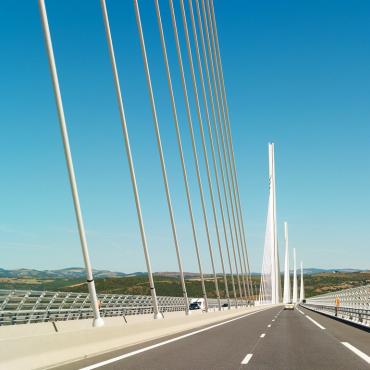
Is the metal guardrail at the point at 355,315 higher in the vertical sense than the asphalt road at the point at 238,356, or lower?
higher

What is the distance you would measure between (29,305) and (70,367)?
1574cm

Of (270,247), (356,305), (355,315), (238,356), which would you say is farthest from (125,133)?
(270,247)

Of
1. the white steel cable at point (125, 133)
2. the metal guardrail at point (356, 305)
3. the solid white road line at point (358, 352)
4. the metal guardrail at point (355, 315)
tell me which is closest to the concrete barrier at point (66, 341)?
the white steel cable at point (125, 133)

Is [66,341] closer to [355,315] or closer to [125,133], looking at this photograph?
[125,133]

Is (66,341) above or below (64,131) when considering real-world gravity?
below

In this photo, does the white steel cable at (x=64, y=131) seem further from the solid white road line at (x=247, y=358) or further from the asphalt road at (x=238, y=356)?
the solid white road line at (x=247, y=358)

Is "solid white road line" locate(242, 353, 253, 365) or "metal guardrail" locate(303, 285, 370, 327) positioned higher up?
"metal guardrail" locate(303, 285, 370, 327)

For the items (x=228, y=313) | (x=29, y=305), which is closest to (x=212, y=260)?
(x=228, y=313)

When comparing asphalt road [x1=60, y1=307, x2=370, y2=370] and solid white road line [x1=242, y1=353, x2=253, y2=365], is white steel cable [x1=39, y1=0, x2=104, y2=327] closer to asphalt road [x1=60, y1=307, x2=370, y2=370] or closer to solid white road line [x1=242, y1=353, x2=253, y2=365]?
asphalt road [x1=60, y1=307, x2=370, y2=370]

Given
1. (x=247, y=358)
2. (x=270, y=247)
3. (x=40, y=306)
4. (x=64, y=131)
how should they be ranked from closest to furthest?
(x=247, y=358) → (x=64, y=131) → (x=40, y=306) → (x=270, y=247)

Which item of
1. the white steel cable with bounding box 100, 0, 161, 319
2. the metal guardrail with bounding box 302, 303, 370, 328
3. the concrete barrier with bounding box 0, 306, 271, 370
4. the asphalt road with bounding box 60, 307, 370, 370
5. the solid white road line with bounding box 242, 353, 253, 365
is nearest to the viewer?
the concrete barrier with bounding box 0, 306, 271, 370

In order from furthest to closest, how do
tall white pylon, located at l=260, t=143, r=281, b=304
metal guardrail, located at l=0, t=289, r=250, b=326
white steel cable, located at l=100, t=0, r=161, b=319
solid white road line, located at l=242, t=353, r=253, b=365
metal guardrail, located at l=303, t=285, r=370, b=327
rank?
tall white pylon, located at l=260, t=143, r=281, b=304
metal guardrail, located at l=303, t=285, r=370, b=327
metal guardrail, located at l=0, t=289, r=250, b=326
white steel cable, located at l=100, t=0, r=161, b=319
solid white road line, located at l=242, t=353, r=253, b=365

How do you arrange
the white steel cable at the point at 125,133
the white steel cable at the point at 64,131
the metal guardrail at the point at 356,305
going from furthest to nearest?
the metal guardrail at the point at 356,305, the white steel cable at the point at 125,133, the white steel cable at the point at 64,131

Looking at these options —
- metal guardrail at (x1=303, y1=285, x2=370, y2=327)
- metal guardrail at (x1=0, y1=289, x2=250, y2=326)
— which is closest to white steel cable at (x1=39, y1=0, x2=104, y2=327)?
metal guardrail at (x1=0, y1=289, x2=250, y2=326)
